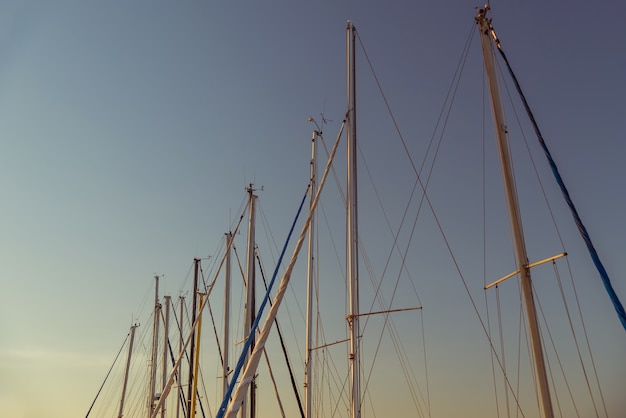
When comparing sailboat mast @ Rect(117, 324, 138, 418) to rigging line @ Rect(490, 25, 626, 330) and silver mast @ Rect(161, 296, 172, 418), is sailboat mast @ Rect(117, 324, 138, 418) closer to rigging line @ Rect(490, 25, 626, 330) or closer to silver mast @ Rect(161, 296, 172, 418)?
silver mast @ Rect(161, 296, 172, 418)

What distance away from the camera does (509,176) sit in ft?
55.2

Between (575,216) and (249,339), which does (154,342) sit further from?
(575,216)

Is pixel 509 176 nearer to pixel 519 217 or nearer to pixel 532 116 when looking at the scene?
pixel 519 217

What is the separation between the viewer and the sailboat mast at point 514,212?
578 inches

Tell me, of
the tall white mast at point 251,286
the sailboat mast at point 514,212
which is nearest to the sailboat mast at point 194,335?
the tall white mast at point 251,286

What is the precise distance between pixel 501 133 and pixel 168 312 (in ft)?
126

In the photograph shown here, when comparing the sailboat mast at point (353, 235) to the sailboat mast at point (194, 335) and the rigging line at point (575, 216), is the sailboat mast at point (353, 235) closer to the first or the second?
the rigging line at point (575, 216)

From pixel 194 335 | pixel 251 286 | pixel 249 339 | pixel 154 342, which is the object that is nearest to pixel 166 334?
pixel 154 342

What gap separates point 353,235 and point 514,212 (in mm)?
7632

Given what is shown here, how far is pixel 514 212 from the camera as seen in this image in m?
16.4

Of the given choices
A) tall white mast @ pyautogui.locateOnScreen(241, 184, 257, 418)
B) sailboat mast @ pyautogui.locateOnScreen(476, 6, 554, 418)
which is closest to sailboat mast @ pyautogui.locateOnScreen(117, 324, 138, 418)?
tall white mast @ pyautogui.locateOnScreen(241, 184, 257, 418)

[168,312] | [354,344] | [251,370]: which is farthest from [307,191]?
[168,312]

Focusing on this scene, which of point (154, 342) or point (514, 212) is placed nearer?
point (514, 212)

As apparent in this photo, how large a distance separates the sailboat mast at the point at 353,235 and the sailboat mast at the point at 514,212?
23.6 feet
